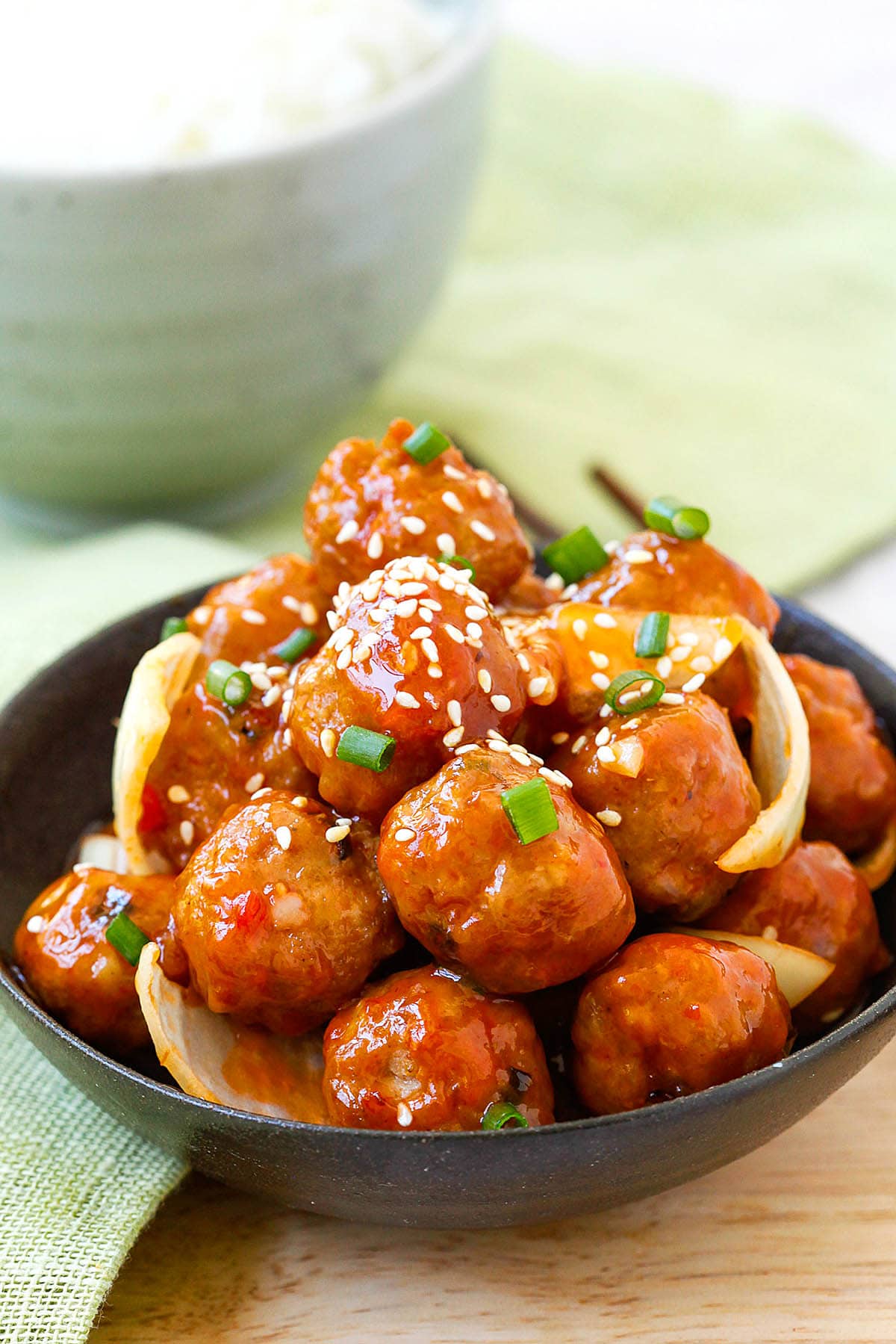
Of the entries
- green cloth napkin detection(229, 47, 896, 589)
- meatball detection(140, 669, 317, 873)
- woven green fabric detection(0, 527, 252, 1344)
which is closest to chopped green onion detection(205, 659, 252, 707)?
meatball detection(140, 669, 317, 873)

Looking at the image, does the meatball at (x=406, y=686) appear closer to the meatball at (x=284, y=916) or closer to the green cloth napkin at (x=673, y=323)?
the meatball at (x=284, y=916)

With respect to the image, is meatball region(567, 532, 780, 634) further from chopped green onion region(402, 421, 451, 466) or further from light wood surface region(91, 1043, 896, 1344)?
light wood surface region(91, 1043, 896, 1344)

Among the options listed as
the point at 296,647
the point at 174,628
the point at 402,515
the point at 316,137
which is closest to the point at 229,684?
the point at 296,647

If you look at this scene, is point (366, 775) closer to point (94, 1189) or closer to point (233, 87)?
point (94, 1189)

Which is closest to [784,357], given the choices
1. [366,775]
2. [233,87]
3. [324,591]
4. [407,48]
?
[407,48]

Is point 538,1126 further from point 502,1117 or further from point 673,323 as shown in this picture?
point 673,323

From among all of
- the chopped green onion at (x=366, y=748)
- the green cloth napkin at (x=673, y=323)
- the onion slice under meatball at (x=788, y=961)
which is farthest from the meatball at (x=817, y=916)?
the green cloth napkin at (x=673, y=323)
